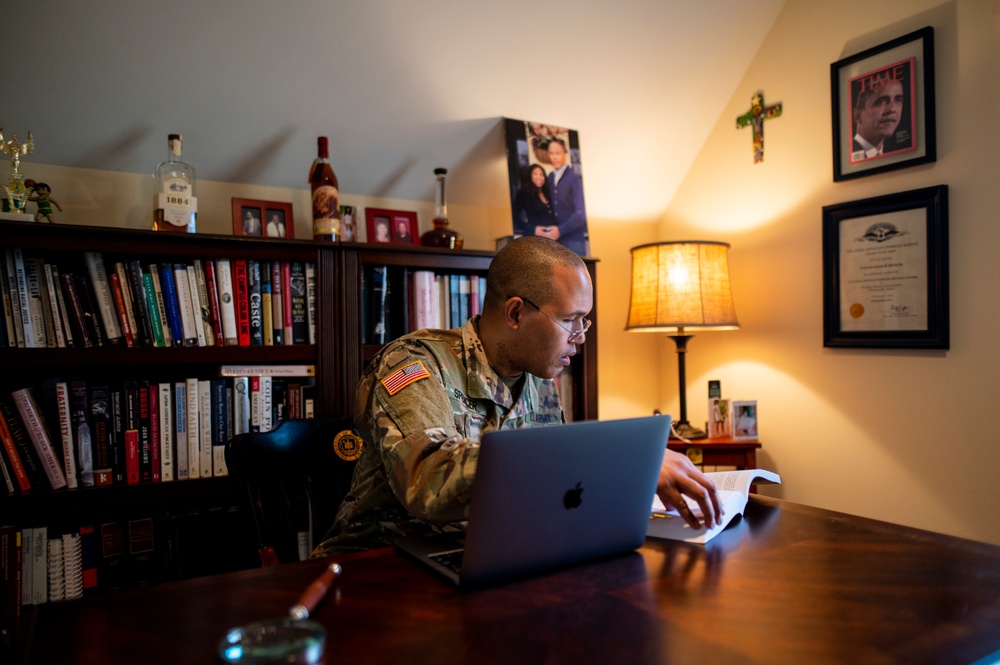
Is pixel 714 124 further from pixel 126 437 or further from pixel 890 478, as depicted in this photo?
pixel 126 437

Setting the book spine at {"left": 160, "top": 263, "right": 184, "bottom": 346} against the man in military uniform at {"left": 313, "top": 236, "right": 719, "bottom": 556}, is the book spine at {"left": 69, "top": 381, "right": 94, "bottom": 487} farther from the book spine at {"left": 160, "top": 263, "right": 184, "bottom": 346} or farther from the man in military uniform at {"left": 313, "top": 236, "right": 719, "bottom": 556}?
the man in military uniform at {"left": 313, "top": 236, "right": 719, "bottom": 556}

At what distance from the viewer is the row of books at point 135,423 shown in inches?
68.6

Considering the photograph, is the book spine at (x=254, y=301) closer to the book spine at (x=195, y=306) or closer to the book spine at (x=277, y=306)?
the book spine at (x=277, y=306)

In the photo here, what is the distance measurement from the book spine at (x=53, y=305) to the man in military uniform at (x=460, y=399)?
1042 millimetres

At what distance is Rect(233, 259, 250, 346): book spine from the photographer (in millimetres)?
2020

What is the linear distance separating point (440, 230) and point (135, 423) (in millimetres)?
1173

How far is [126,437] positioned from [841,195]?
8.32 feet

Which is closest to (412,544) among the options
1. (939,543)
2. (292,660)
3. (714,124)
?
(292,660)

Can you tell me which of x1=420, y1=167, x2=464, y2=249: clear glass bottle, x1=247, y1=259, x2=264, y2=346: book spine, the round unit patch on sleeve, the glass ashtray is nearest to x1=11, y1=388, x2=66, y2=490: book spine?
x1=247, y1=259, x2=264, y2=346: book spine

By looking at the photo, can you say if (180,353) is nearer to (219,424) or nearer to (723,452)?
(219,424)

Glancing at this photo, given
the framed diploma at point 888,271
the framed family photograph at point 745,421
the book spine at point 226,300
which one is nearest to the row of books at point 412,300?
the book spine at point 226,300

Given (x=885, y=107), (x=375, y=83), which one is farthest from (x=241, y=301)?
(x=885, y=107)

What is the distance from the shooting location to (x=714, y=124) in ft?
9.64

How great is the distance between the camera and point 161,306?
1.93 meters
